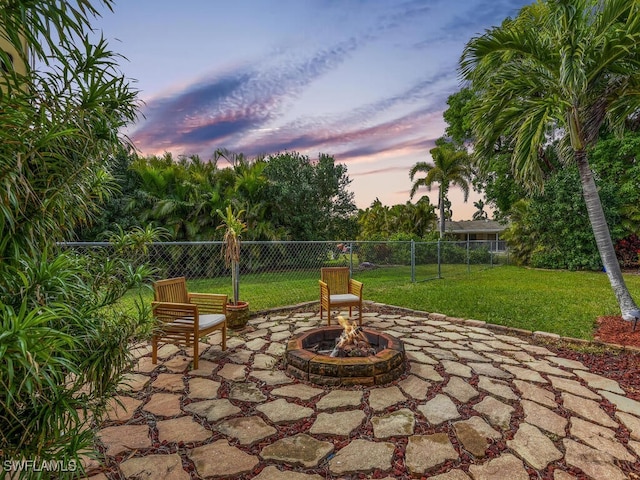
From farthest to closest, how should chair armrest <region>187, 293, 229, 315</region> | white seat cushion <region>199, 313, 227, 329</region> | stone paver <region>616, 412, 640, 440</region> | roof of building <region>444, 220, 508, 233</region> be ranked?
roof of building <region>444, 220, 508, 233</region>, chair armrest <region>187, 293, 229, 315</region>, white seat cushion <region>199, 313, 227, 329</region>, stone paver <region>616, 412, 640, 440</region>

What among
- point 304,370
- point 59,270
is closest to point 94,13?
point 59,270

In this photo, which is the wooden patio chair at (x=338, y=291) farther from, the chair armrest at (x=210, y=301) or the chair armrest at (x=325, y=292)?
the chair armrest at (x=210, y=301)

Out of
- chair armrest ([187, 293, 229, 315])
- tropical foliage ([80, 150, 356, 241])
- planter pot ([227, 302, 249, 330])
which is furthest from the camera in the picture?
tropical foliage ([80, 150, 356, 241])

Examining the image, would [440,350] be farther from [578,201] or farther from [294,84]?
[578,201]

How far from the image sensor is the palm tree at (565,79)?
421cm

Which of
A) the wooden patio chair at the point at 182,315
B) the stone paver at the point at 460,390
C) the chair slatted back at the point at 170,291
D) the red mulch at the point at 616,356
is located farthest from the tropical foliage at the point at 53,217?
the red mulch at the point at 616,356

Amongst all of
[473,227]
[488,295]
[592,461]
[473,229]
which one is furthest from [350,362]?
[473,227]

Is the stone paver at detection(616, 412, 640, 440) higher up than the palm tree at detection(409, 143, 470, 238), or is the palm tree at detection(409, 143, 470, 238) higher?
the palm tree at detection(409, 143, 470, 238)

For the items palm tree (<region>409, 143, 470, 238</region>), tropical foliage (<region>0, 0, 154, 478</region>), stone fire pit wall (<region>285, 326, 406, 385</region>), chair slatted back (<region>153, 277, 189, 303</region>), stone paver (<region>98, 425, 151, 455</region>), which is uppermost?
palm tree (<region>409, 143, 470, 238</region>)

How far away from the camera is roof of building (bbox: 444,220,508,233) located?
91.1 ft

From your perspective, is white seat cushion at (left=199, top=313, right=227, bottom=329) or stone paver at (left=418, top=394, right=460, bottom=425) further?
white seat cushion at (left=199, top=313, right=227, bottom=329)

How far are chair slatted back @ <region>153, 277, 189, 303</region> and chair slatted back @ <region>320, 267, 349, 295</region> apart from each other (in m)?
2.22

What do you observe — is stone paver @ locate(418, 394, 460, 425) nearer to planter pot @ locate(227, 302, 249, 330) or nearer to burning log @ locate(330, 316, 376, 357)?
burning log @ locate(330, 316, 376, 357)

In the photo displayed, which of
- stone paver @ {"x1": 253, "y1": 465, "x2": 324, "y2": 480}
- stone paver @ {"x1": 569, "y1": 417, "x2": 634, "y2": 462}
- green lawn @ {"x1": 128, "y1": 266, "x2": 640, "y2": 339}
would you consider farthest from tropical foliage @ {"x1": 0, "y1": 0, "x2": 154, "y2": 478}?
green lawn @ {"x1": 128, "y1": 266, "x2": 640, "y2": 339}
